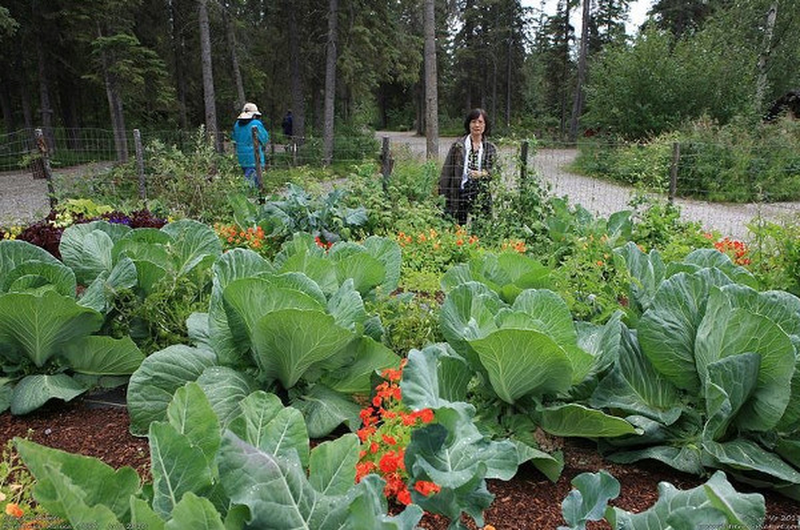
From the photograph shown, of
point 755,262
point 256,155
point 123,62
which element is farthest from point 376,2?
point 755,262

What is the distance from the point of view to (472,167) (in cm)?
683

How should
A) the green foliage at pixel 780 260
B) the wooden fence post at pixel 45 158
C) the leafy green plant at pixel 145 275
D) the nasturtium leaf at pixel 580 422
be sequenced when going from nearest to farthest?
the nasturtium leaf at pixel 580 422 < the leafy green plant at pixel 145 275 < the green foliage at pixel 780 260 < the wooden fence post at pixel 45 158

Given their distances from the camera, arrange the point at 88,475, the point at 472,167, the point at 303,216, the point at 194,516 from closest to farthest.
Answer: the point at 194,516, the point at 88,475, the point at 303,216, the point at 472,167

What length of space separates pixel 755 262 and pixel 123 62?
16335 mm

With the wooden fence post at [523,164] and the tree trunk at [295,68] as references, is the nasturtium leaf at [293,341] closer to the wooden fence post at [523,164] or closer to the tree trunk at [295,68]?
the wooden fence post at [523,164]

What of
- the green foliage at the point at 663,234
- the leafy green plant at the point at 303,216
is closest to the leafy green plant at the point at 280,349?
the leafy green plant at the point at 303,216

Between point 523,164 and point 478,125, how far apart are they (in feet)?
2.77

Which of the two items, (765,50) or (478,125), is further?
(765,50)

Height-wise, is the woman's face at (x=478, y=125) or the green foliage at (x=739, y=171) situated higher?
the woman's face at (x=478, y=125)

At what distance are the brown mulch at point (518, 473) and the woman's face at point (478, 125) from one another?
4.60 metres

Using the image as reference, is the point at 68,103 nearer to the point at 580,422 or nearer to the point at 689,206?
the point at 689,206

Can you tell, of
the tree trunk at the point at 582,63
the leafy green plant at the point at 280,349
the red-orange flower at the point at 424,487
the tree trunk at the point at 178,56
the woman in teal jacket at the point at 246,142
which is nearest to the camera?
the red-orange flower at the point at 424,487

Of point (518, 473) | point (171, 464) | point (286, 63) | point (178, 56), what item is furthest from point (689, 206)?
point (178, 56)

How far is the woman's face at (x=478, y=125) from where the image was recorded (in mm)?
6539
